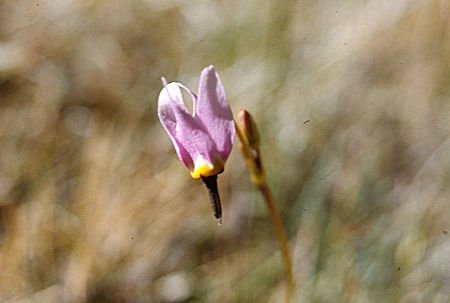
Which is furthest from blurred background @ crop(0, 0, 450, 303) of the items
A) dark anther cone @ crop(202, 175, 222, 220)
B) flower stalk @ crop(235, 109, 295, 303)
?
dark anther cone @ crop(202, 175, 222, 220)

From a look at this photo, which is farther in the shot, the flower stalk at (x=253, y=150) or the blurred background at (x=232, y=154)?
the blurred background at (x=232, y=154)

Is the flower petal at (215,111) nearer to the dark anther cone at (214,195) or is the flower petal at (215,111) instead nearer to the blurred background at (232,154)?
the dark anther cone at (214,195)

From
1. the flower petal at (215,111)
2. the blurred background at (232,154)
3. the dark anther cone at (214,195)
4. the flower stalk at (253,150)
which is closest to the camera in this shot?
the flower petal at (215,111)

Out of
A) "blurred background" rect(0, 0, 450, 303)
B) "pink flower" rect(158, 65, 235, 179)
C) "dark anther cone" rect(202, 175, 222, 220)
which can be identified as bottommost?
"blurred background" rect(0, 0, 450, 303)

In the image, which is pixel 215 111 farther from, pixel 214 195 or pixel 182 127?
pixel 214 195

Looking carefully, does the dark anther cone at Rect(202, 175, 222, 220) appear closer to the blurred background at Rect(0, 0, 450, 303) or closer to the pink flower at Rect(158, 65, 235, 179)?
the pink flower at Rect(158, 65, 235, 179)

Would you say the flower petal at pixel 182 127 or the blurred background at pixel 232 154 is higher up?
the flower petal at pixel 182 127

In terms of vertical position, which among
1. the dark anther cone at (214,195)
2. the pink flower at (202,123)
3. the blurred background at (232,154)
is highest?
the pink flower at (202,123)

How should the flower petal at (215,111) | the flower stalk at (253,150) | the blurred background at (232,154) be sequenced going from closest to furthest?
1. the flower petal at (215,111)
2. the flower stalk at (253,150)
3. the blurred background at (232,154)

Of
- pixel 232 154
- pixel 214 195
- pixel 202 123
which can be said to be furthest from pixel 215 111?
pixel 232 154

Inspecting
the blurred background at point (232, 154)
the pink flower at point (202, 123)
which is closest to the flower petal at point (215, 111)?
the pink flower at point (202, 123)
